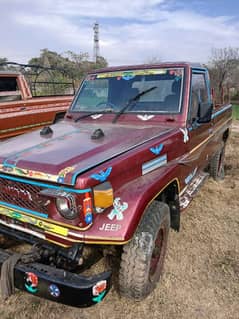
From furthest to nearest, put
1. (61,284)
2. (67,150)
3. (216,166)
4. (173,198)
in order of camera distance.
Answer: (216,166) → (173,198) → (67,150) → (61,284)

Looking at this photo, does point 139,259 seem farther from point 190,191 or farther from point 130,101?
point 130,101

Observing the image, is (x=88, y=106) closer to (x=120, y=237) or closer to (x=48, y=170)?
(x=48, y=170)

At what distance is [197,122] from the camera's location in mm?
3244

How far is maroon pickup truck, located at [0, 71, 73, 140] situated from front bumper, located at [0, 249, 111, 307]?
3.21m

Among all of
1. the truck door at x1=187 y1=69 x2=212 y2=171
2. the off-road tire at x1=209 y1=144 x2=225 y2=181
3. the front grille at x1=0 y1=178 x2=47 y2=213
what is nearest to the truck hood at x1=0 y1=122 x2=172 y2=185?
the front grille at x1=0 y1=178 x2=47 y2=213

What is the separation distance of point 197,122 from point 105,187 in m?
1.79

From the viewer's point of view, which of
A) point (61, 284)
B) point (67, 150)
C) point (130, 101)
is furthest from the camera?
point (130, 101)

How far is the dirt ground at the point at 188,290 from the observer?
2.33 metres

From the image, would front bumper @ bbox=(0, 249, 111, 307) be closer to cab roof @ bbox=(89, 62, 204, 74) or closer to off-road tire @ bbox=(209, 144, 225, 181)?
cab roof @ bbox=(89, 62, 204, 74)

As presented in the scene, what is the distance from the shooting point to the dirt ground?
2328 millimetres

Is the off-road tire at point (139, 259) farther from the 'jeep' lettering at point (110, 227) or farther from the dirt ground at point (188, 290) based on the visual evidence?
the 'jeep' lettering at point (110, 227)

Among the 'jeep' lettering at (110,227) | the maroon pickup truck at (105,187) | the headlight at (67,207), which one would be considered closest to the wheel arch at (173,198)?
the maroon pickup truck at (105,187)

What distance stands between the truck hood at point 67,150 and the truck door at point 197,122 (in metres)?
0.44

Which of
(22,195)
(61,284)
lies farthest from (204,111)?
(61,284)
